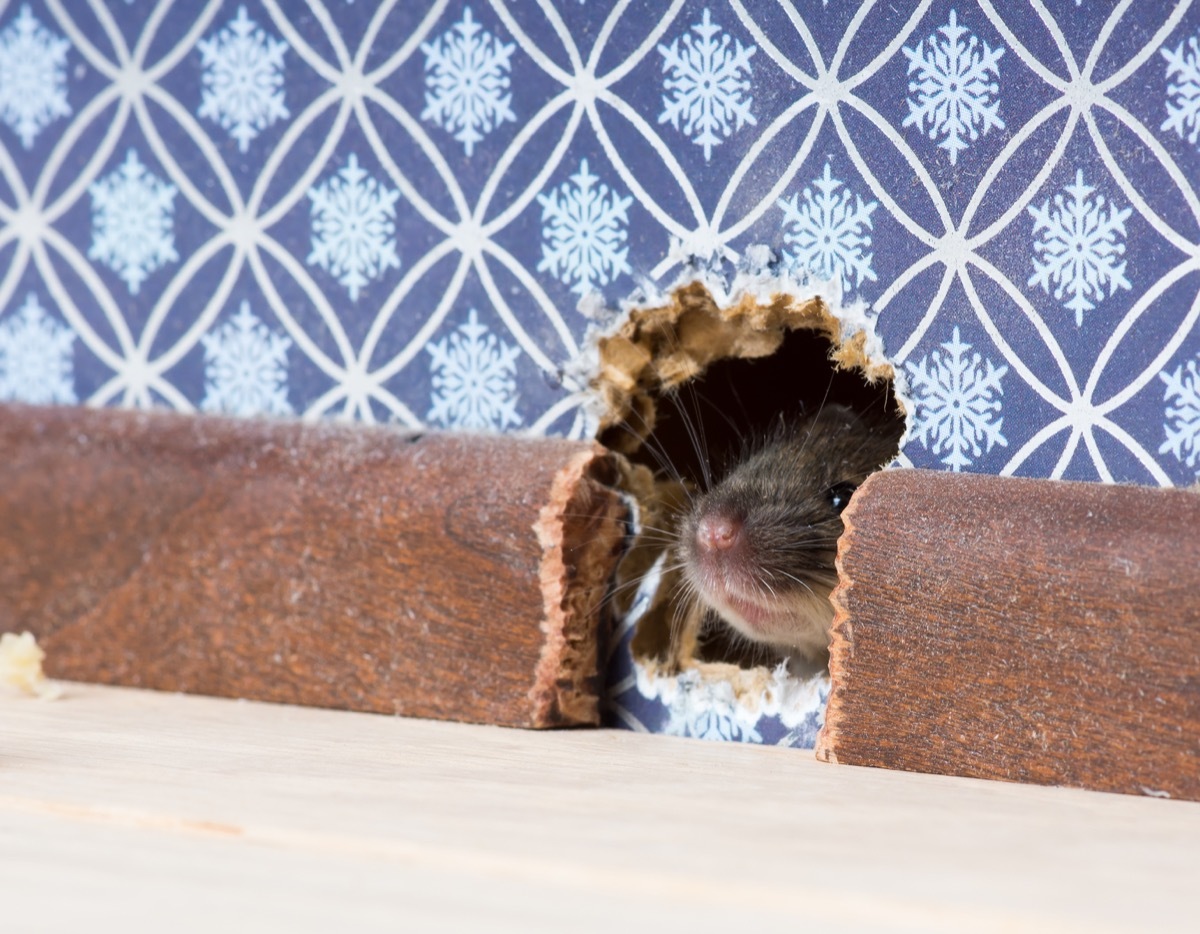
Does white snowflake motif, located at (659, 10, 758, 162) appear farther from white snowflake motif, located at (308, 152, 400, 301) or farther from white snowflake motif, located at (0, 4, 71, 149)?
white snowflake motif, located at (0, 4, 71, 149)

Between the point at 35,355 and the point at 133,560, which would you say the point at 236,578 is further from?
the point at 35,355

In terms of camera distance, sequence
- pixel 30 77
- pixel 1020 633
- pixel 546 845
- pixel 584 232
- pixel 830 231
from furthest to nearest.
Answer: pixel 30 77, pixel 584 232, pixel 830 231, pixel 1020 633, pixel 546 845

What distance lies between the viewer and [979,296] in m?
1.00

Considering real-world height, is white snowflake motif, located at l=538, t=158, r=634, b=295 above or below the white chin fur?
above

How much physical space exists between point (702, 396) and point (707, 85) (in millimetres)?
428

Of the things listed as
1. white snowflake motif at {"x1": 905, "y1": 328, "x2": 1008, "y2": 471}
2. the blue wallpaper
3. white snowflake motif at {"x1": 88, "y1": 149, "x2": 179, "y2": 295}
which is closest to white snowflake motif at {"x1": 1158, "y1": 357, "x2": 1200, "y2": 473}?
the blue wallpaper

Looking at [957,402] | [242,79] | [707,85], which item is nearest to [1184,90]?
[957,402]

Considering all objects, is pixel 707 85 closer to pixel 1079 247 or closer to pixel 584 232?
pixel 584 232

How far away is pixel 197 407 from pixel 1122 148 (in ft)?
2.83

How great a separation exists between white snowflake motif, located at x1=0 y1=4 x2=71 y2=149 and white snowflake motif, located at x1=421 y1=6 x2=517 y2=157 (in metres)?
0.44

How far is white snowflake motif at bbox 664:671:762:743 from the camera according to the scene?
1100 mm

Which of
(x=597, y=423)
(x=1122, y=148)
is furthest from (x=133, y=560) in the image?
(x=1122, y=148)

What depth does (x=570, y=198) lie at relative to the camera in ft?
3.81

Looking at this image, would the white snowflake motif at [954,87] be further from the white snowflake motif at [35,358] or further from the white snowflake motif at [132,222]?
the white snowflake motif at [35,358]
